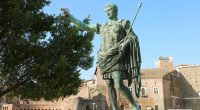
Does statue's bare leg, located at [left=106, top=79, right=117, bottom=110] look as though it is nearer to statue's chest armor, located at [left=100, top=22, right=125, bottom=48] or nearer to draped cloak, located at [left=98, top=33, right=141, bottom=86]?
draped cloak, located at [left=98, top=33, right=141, bottom=86]

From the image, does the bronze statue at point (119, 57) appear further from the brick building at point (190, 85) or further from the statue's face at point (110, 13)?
the brick building at point (190, 85)

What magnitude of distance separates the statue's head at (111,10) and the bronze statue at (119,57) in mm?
22

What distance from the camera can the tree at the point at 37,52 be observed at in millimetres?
20812

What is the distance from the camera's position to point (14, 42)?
→ 20.7 meters

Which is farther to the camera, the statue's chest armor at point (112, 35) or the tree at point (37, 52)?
the tree at point (37, 52)

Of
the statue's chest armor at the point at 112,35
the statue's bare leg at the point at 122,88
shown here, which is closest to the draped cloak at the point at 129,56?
the statue's chest armor at the point at 112,35

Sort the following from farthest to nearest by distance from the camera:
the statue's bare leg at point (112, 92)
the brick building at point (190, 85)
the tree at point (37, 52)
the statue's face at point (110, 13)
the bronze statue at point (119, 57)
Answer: the brick building at point (190, 85) → the tree at point (37, 52) → the statue's face at point (110, 13) → the statue's bare leg at point (112, 92) → the bronze statue at point (119, 57)

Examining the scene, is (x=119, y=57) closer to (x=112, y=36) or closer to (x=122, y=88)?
(x=112, y=36)

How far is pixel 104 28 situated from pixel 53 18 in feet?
48.9

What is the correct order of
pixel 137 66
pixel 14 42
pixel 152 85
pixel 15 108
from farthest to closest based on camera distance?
pixel 152 85 < pixel 15 108 < pixel 14 42 < pixel 137 66

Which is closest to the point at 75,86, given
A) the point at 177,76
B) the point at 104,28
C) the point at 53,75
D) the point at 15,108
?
the point at 53,75

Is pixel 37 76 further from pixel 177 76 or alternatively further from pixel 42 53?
pixel 177 76

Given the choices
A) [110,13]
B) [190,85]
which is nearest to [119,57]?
[110,13]

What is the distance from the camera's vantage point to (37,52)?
21391 mm
